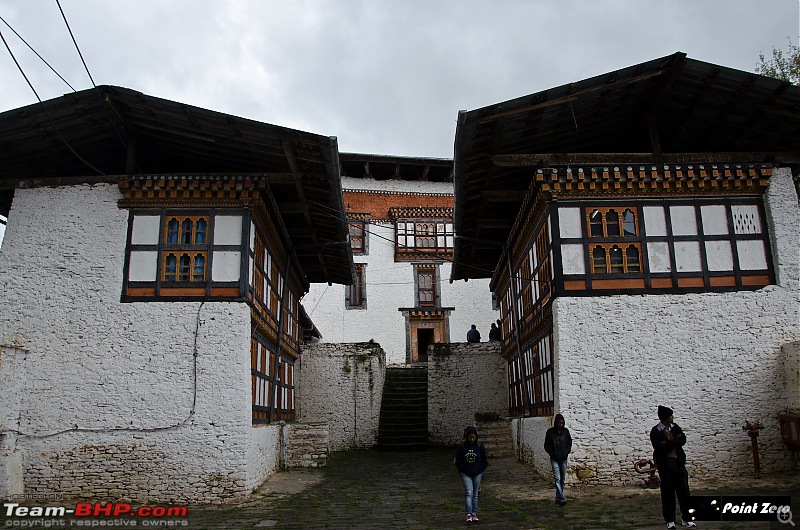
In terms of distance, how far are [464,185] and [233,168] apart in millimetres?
4856

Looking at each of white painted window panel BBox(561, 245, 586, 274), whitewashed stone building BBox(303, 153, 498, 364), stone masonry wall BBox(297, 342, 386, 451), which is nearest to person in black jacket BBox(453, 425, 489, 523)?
white painted window panel BBox(561, 245, 586, 274)

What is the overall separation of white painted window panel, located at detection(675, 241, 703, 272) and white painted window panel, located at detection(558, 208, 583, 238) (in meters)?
1.85

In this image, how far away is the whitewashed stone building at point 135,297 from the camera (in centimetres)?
1102

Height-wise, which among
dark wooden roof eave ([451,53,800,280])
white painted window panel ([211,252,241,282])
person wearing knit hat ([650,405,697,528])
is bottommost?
person wearing knit hat ([650,405,697,528])

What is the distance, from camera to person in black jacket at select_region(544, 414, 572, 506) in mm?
9641

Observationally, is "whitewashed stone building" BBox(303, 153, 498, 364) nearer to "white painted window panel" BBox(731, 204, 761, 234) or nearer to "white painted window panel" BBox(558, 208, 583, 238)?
"white painted window panel" BBox(558, 208, 583, 238)

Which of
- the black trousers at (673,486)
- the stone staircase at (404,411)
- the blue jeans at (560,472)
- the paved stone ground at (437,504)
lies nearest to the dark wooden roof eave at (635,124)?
the blue jeans at (560,472)

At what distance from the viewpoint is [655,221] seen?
1227cm

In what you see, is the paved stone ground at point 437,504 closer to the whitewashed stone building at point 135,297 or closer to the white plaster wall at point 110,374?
the white plaster wall at point 110,374

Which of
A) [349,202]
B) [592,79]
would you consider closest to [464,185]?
[592,79]

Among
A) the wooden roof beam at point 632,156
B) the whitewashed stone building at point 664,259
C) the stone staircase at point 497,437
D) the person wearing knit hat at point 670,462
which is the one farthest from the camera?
the stone staircase at point 497,437

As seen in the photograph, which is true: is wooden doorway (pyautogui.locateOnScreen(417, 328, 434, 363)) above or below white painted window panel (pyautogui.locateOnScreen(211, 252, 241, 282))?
above

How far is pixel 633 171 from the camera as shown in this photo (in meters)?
12.1

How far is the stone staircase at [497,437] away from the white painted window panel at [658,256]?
6.62 m
